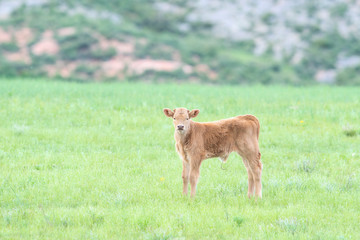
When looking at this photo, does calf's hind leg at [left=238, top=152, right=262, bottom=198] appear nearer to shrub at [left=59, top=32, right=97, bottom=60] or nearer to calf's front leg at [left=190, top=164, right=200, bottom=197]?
calf's front leg at [left=190, top=164, right=200, bottom=197]

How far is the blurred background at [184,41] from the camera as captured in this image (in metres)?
44.7

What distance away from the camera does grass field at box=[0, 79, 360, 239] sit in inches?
290

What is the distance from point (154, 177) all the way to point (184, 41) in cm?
4368

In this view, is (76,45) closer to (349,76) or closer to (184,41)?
(184,41)

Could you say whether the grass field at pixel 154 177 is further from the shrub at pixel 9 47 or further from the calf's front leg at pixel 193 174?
the shrub at pixel 9 47

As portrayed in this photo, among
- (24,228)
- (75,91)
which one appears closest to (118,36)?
(75,91)

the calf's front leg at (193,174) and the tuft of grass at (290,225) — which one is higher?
the calf's front leg at (193,174)

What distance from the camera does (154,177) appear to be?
33.3 ft

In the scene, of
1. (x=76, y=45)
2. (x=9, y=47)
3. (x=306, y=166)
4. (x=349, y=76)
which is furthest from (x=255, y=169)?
(x=349, y=76)

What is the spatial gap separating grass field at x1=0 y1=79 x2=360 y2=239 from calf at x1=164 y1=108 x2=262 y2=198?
46 cm

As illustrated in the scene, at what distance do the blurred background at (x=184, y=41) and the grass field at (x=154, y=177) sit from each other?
2463cm

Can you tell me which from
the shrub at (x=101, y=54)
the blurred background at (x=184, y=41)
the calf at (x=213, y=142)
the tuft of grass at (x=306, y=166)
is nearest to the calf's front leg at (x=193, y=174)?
the calf at (x=213, y=142)

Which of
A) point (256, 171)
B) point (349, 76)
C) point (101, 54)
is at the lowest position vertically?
point (256, 171)

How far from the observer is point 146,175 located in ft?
33.7
